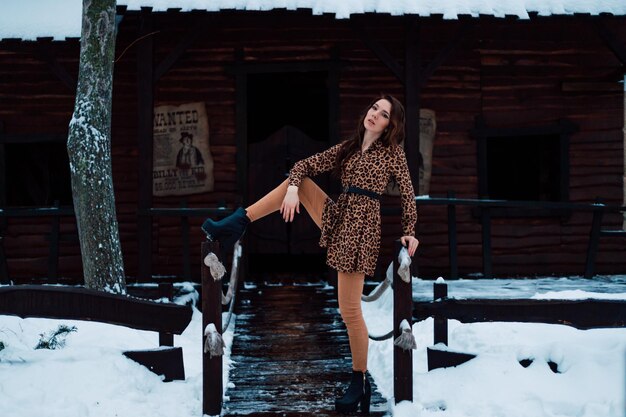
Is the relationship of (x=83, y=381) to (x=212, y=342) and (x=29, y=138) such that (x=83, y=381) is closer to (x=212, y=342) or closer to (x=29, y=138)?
(x=212, y=342)

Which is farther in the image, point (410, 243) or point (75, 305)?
point (75, 305)

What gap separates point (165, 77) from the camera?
10.5 m

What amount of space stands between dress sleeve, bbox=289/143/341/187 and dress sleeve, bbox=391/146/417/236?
0.40 meters

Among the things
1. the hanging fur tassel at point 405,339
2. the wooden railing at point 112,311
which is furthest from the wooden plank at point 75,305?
the hanging fur tassel at point 405,339

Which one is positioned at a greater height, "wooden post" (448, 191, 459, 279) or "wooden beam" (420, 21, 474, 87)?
"wooden beam" (420, 21, 474, 87)

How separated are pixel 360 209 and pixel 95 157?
365 centimetres

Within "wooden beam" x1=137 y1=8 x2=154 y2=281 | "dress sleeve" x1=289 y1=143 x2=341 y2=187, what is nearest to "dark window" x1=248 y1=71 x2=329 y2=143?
"wooden beam" x1=137 y1=8 x2=154 y2=281

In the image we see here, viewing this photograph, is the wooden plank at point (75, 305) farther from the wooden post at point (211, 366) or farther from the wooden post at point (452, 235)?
the wooden post at point (452, 235)

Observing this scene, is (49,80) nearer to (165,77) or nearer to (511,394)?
(165,77)

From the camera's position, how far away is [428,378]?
16.4 ft

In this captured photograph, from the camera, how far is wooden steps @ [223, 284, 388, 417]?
188 inches

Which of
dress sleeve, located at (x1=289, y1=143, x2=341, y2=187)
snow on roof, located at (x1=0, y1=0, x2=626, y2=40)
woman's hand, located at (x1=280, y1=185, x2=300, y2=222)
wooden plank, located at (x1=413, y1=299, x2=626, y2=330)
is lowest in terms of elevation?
wooden plank, located at (x1=413, y1=299, x2=626, y2=330)

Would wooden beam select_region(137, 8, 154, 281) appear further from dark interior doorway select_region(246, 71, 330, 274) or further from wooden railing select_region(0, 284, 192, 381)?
wooden railing select_region(0, 284, 192, 381)

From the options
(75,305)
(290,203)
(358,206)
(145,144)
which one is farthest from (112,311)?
(145,144)
